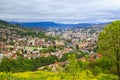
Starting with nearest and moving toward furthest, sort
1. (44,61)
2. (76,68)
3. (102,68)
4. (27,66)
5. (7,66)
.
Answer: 1. (76,68)
2. (102,68)
3. (7,66)
4. (27,66)
5. (44,61)

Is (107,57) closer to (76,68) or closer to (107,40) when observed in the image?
(107,40)

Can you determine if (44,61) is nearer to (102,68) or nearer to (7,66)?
(7,66)

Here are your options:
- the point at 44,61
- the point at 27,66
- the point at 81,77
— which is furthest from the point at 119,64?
the point at 44,61

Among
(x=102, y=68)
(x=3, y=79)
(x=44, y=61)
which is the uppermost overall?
(x=3, y=79)

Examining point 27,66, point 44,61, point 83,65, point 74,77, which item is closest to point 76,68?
point 74,77

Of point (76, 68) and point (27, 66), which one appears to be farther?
point (27, 66)

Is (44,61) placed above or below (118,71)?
below

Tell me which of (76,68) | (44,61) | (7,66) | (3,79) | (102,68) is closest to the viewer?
(3,79)
